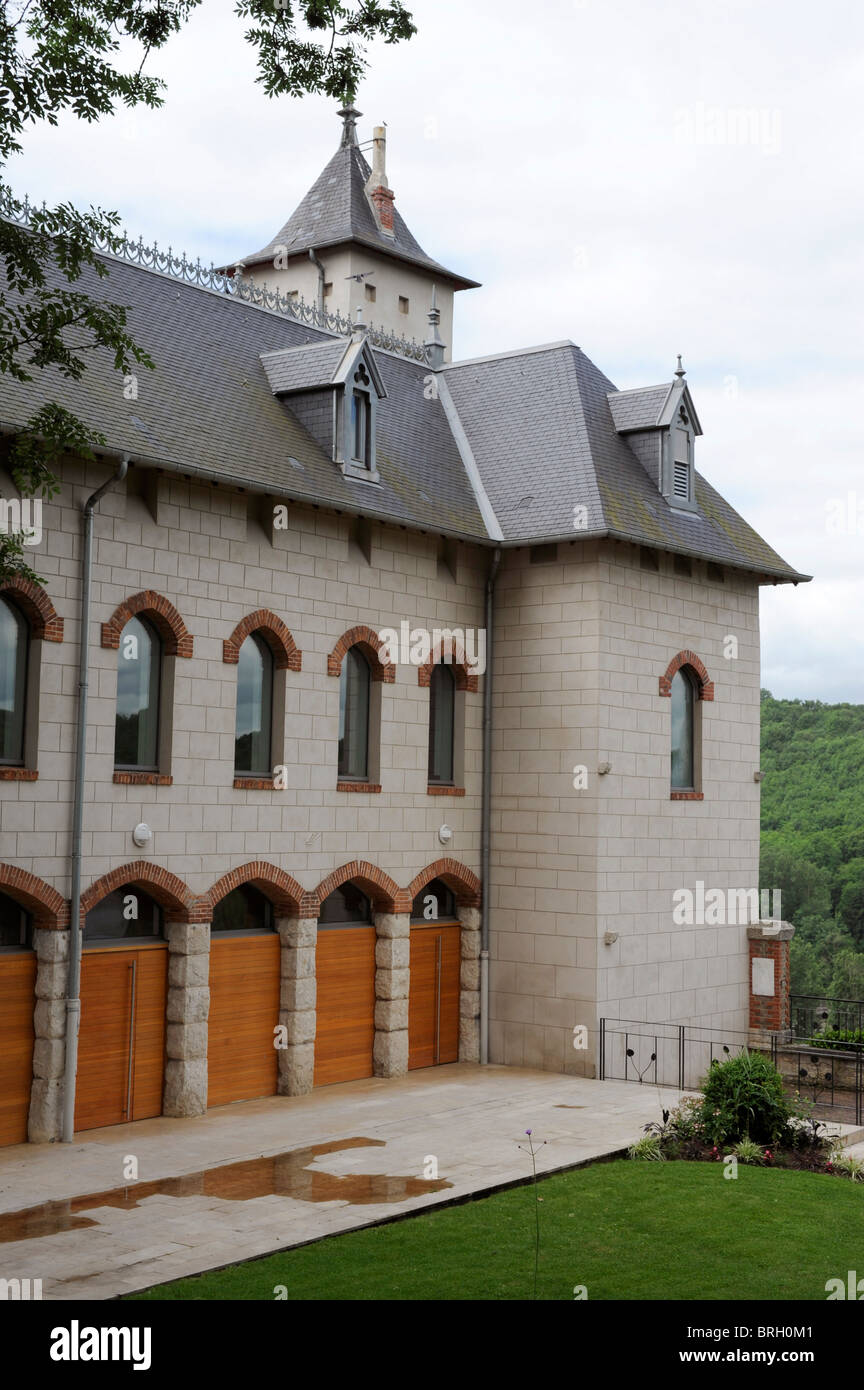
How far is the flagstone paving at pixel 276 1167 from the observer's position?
38.0ft

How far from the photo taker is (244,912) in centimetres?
1880

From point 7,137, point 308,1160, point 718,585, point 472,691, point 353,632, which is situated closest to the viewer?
point 7,137

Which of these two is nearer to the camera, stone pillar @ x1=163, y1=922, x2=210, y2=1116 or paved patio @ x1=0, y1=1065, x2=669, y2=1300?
paved patio @ x1=0, y1=1065, x2=669, y2=1300

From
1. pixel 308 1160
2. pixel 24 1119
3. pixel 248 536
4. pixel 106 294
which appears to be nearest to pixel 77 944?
pixel 24 1119

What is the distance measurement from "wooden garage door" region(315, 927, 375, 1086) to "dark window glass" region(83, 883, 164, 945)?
2.92 m

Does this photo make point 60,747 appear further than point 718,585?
No

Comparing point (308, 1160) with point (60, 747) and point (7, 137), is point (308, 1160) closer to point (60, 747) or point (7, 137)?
point (60, 747)

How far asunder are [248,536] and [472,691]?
16.8 feet

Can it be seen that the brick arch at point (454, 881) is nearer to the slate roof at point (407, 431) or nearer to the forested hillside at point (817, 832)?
the slate roof at point (407, 431)

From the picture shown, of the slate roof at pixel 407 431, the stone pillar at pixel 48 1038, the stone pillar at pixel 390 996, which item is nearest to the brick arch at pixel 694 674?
the slate roof at pixel 407 431

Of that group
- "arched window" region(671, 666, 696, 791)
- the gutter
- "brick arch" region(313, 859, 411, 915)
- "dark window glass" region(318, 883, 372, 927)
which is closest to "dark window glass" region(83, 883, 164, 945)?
the gutter

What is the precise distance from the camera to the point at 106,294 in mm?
19016

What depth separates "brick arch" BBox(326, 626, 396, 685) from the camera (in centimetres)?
1969

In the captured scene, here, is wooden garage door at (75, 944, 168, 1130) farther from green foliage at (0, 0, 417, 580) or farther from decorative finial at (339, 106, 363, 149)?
decorative finial at (339, 106, 363, 149)
